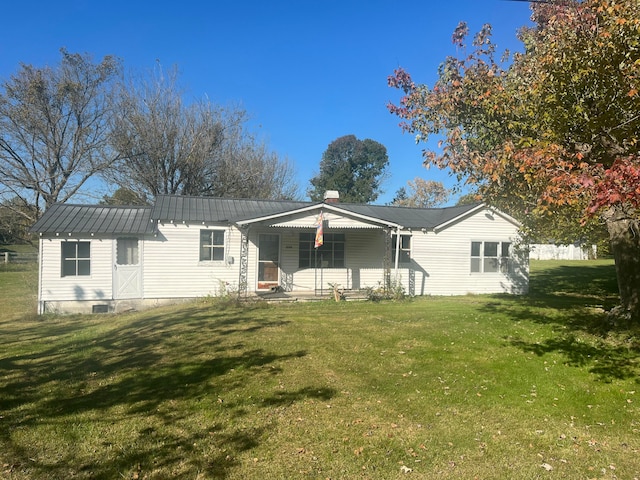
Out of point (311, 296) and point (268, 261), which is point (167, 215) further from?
point (311, 296)

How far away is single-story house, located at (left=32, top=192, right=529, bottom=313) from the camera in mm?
14594

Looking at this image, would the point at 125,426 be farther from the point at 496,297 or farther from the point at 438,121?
the point at 496,297

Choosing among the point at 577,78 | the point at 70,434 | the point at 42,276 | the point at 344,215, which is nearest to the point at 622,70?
the point at 577,78

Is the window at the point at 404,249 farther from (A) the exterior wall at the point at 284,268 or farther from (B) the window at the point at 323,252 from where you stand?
(B) the window at the point at 323,252

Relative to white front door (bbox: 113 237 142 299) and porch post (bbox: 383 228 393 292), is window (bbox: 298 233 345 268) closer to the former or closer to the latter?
porch post (bbox: 383 228 393 292)

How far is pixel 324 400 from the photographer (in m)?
5.83

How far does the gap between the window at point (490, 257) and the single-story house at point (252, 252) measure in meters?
0.04

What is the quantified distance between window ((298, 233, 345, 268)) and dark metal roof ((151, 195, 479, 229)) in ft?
4.04

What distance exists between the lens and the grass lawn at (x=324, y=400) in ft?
13.9

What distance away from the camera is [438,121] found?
8625mm

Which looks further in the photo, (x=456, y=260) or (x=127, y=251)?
(x=456, y=260)

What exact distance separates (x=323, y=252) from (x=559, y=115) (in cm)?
1105

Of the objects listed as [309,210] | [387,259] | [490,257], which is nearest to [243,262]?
[309,210]

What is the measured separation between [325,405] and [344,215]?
10469mm
